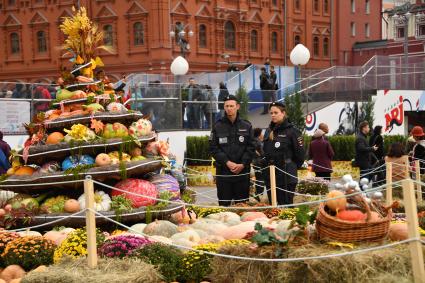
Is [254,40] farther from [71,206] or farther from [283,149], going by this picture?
[71,206]

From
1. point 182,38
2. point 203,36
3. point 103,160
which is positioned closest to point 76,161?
point 103,160

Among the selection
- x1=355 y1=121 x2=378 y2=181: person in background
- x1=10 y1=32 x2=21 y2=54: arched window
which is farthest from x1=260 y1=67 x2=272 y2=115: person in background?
x1=10 y1=32 x2=21 y2=54: arched window

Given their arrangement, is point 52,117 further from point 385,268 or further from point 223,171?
point 385,268

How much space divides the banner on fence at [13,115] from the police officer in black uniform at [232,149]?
12699 millimetres

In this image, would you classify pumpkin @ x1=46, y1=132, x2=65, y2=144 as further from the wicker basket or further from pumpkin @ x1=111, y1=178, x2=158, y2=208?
the wicker basket

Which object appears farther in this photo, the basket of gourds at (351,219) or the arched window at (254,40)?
the arched window at (254,40)

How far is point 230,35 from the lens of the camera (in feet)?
192

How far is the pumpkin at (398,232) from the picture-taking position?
7.45 meters

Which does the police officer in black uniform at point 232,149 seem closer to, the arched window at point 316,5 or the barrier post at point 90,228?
the barrier post at point 90,228

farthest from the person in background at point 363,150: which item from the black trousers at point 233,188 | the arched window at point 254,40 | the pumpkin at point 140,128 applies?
the arched window at point 254,40

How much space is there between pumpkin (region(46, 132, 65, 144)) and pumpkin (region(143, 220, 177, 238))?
1956 mm

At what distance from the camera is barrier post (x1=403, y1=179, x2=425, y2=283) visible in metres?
6.50

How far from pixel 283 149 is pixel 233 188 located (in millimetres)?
967

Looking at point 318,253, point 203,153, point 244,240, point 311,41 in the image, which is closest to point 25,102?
point 203,153
